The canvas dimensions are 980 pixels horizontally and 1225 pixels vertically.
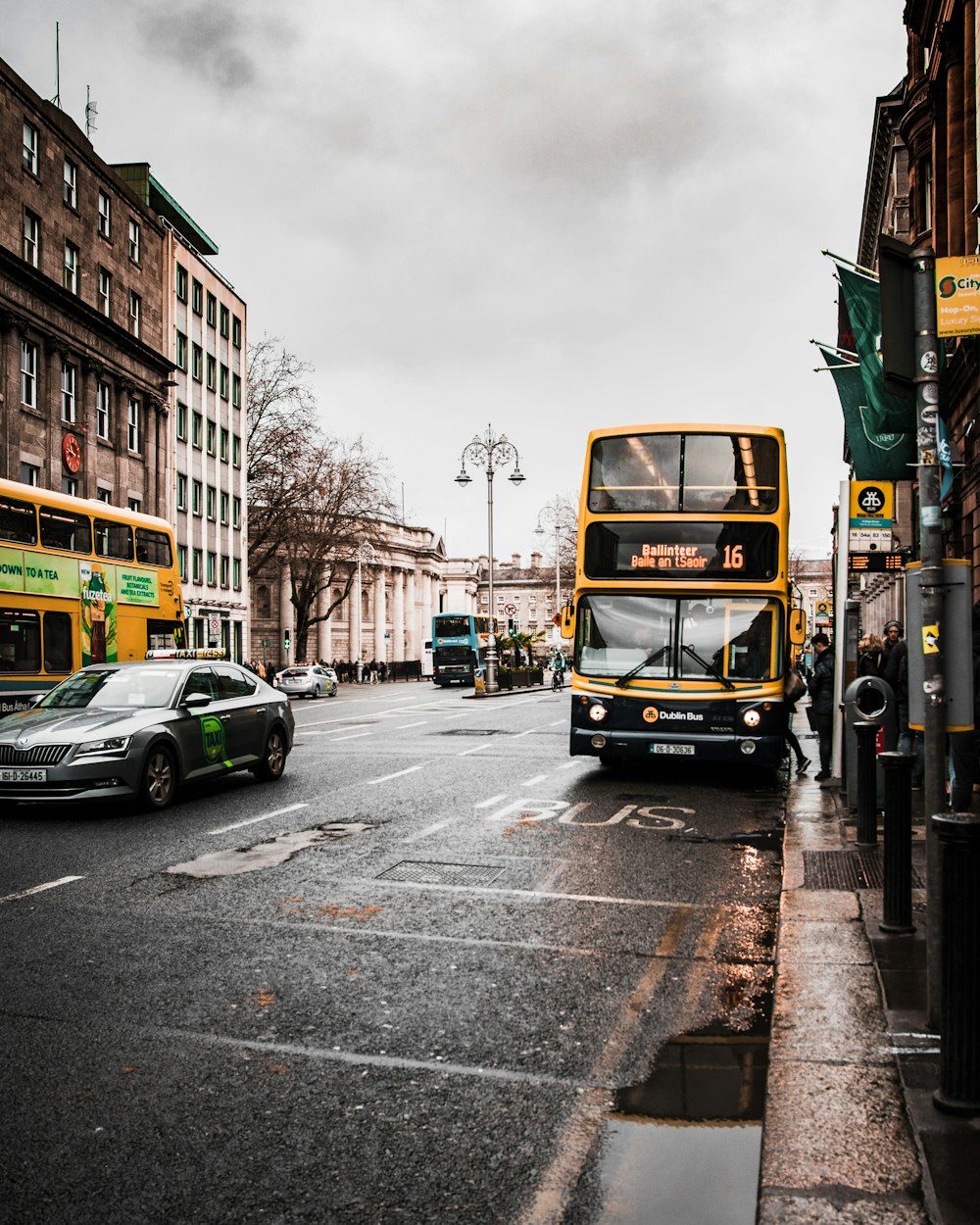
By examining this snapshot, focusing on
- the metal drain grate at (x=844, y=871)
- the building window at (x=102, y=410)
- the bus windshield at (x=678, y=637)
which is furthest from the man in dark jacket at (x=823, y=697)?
the building window at (x=102, y=410)

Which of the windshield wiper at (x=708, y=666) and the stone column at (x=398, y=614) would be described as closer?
the windshield wiper at (x=708, y=666)

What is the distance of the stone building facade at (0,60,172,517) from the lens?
113 ft

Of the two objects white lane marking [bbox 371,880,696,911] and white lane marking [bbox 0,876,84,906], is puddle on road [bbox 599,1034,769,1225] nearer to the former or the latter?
white lane marking [bbox 371,880,696,911]

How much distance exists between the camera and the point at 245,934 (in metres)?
6.26

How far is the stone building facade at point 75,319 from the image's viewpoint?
113 feet

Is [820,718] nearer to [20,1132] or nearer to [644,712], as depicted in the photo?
[644,712]

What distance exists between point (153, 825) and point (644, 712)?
589 centimetres

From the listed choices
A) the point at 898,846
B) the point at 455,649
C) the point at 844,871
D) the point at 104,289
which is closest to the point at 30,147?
the point at 104,289

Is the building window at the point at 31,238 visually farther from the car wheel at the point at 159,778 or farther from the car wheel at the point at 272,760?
the car wheel at the point at 159,778

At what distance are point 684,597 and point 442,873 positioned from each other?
21.1 ft

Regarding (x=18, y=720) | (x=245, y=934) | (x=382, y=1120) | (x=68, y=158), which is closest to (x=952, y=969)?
(x=382, y=1120)

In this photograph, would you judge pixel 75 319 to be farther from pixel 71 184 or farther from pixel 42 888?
pixel 42 888

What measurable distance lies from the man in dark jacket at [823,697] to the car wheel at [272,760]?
6598 millimetres

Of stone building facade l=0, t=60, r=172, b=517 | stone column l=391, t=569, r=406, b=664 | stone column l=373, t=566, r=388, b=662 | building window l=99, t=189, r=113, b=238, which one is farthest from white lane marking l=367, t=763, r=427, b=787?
stone column l=391, t=569, r=406, b=664
